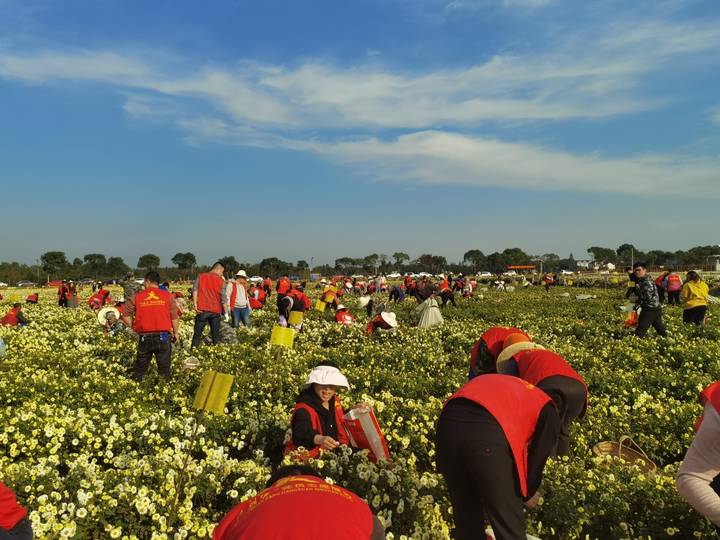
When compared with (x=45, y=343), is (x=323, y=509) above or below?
above

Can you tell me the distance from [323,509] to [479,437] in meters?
1.18

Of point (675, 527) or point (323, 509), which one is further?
point (675, 527)

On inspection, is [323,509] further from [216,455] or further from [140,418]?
[140,418]

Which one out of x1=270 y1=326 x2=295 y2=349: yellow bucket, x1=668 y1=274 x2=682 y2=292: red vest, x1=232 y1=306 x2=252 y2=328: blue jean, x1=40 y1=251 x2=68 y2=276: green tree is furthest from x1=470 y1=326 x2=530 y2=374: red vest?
x1=40 y1=251 x2=68 y2=276: green tree

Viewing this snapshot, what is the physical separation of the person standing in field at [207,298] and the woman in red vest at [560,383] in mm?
8486

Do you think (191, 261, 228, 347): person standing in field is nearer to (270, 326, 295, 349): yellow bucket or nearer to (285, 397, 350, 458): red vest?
(270, 326, 295, 349): yellow bucket

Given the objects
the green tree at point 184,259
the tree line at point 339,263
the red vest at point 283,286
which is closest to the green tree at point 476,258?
the tree line at point 339,263

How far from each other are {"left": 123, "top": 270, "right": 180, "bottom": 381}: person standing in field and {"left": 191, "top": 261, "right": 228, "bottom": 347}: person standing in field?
2.50 metres

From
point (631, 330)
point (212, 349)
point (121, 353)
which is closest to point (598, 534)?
point (212, 349)

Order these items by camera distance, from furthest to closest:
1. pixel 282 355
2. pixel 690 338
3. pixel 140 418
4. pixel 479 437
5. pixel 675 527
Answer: pixel 690 338, pixel 282 355, pixel 140 418, pixel 675 527, pixel 479 437

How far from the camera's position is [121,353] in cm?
1101

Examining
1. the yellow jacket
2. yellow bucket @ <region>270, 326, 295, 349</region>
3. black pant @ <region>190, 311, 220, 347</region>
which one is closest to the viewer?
yellow bucket @ <region>270, 326, 295, 349</region>

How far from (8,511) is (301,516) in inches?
89.0

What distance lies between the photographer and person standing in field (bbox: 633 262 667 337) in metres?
11.4
